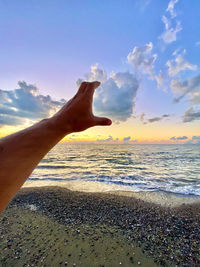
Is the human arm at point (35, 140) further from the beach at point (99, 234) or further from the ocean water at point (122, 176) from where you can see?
the ocean water at point (122, 176)

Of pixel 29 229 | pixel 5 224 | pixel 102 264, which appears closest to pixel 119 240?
pixel 102 264

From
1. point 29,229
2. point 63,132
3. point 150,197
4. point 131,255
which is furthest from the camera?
point 150,197

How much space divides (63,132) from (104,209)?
22.2 ft

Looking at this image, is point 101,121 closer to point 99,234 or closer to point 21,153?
point 21,153

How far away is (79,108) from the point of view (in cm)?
185

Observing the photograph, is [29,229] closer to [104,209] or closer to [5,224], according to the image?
[5,224]

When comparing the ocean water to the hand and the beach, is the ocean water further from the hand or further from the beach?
the hand

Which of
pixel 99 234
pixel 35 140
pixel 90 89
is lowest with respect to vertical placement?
pixel 99 234

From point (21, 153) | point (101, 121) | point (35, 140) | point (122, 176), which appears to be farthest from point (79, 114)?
point (122, 176)

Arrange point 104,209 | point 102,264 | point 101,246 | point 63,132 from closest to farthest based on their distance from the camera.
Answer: point 63,132, point 102,264, point 101,246, point 104,209

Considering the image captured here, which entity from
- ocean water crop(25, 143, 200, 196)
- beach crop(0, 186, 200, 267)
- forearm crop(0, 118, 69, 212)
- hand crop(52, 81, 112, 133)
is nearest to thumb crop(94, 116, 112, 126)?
hand crop(52, 81, 112, 133)

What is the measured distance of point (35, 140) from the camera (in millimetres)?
1467

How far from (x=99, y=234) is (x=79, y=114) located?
5102 mm

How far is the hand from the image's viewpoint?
69.2 inches
